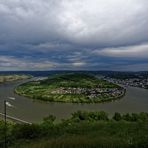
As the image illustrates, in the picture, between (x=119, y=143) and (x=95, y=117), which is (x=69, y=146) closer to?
(x=119, y=143)

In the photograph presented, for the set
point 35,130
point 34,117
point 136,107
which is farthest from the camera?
point 136,107

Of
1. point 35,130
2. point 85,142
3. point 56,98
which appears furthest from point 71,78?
point 85,142

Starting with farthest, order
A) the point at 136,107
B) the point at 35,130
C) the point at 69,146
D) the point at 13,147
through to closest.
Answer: the point at 136,107 < the point at 35,130 < the point at 13,147 < the point at 69,146

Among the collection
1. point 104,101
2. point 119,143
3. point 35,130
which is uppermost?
point 119,143

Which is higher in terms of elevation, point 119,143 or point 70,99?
point 119,143

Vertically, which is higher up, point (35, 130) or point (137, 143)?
point (137, 143)

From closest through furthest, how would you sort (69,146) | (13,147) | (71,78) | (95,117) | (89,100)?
1. (69,146)
2. (13,147)
3. (95,117)
4. (89,100)
5. (71,78)

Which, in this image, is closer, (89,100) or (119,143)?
(119,143)

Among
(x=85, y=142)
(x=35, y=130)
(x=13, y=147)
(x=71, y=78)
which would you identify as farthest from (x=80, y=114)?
(x=71, y=78)

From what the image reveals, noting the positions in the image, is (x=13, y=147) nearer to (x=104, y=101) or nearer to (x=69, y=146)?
(x=69, y=146)
